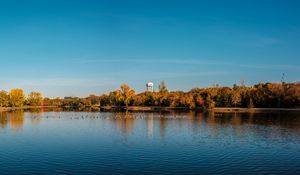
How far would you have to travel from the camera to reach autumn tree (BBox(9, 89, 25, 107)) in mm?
151125

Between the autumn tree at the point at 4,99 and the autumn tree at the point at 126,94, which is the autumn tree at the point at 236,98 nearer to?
the autumn tree at the point at 126,94

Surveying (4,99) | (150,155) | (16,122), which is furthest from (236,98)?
(4,99)

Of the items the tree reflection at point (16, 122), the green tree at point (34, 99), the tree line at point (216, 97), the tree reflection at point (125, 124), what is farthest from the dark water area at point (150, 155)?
the green tree at point (34, 99)

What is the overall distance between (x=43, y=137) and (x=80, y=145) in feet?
25.2

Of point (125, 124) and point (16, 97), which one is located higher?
point (16, 97)

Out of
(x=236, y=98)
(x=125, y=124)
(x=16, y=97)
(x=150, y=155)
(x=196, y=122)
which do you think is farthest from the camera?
(x=16, y=97)

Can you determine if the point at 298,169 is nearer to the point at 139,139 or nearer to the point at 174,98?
the point at 139,139

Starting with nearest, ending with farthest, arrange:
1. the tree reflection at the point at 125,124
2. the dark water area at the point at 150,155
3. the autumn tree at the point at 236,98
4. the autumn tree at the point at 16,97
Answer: the dark water area at the point at 150,155 → the tree reflection at the point at 125,124 → the autumn tree at the point at 236,98 → the autumn tree at the point at 16,97

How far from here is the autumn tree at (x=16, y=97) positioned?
151125 millimetres

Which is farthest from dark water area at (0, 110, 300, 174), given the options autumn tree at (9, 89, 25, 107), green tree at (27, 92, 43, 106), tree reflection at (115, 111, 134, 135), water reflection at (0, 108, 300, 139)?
green tree at (27, 92, 43, 106)

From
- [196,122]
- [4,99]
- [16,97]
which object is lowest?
[196,122]

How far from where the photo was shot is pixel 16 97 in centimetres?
15250

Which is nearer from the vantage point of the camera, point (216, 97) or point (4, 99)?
point (216, 97)

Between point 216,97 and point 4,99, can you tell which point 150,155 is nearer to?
point 216,97
